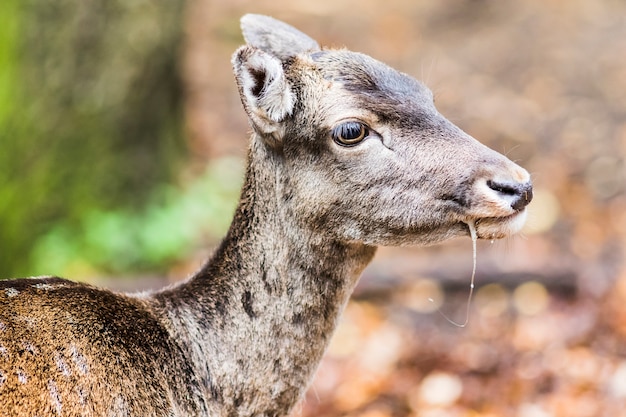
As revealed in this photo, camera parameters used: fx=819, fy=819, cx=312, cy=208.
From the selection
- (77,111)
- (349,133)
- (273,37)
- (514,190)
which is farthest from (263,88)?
(77,111)

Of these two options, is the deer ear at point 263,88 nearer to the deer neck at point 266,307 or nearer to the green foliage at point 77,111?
the deer neck at point 266,307

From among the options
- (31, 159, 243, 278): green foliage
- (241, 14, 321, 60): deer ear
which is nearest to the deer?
(241, 14, 321, 60): deer ear

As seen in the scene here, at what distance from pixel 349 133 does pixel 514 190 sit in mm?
816

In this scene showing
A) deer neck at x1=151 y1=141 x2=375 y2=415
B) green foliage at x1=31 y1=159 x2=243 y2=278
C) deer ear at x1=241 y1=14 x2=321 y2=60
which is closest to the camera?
deer neck at x1=151 y1=141 x2=375 y2=415

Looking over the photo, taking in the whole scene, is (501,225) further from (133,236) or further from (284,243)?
(133,236)

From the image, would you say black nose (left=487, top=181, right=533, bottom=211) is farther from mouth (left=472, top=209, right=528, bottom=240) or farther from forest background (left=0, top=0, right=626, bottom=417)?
forest background (left=0, top=0, right=626, bottom=417)

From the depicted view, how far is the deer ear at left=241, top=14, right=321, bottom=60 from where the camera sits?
189 inches

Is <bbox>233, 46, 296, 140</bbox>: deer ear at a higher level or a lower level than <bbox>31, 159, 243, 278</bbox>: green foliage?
lower

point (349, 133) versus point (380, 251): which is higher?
point (380, 251)

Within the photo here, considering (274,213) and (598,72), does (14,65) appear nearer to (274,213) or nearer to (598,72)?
(274,213)

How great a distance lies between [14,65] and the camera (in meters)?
7.62

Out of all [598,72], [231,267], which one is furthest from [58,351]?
[598,72]

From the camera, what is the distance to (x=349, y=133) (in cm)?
393

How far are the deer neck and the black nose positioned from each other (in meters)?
0.77
